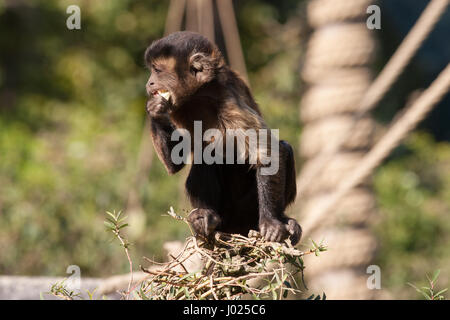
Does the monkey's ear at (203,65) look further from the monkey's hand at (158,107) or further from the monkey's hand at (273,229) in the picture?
the monkey's hand at (273,229)

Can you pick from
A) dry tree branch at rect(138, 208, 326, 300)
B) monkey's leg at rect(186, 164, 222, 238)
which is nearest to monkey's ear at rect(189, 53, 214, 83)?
monkey's leg at rect(186, 164, 222, 238)

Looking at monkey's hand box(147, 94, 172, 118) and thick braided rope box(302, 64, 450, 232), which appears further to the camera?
thick braided rope box(302, 64, 450, 232)

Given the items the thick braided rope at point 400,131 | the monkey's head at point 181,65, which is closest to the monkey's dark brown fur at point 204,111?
the monkey's head at point 181,65

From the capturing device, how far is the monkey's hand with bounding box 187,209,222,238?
123 inches

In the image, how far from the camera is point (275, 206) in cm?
346

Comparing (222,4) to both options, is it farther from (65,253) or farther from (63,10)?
(63,10)

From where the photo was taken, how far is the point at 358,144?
702 centimetres

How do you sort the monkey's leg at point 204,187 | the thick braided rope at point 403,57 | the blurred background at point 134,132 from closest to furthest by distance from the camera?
the monkey's leg at point 204,187 < the thick braided rope at point 403,57 < the blurred background at point 134,132

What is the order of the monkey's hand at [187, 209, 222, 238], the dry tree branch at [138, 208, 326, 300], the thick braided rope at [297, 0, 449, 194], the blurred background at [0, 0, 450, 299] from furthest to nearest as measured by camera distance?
the blurred background at [0, 0, 450, 299] < the thick braided rope at [297, 0, 449, 194] < the monkey's hand at [187, 209, 222, 238] < the dry tree branch at [138, 208, 326, 300]

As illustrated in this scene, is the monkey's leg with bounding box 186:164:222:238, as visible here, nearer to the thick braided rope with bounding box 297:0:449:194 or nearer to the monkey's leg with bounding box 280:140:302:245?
the monkey's leg with bounding box 280:140:302:245

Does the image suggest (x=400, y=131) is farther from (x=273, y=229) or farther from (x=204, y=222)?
(x=204, y=222)

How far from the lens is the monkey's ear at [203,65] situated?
355 cm

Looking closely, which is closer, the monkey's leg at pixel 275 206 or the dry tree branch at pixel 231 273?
the dry tree branch at pixel 231 273

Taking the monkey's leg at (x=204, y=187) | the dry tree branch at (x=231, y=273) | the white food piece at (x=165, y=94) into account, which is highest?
the white food piece at (x=165, y=94)
